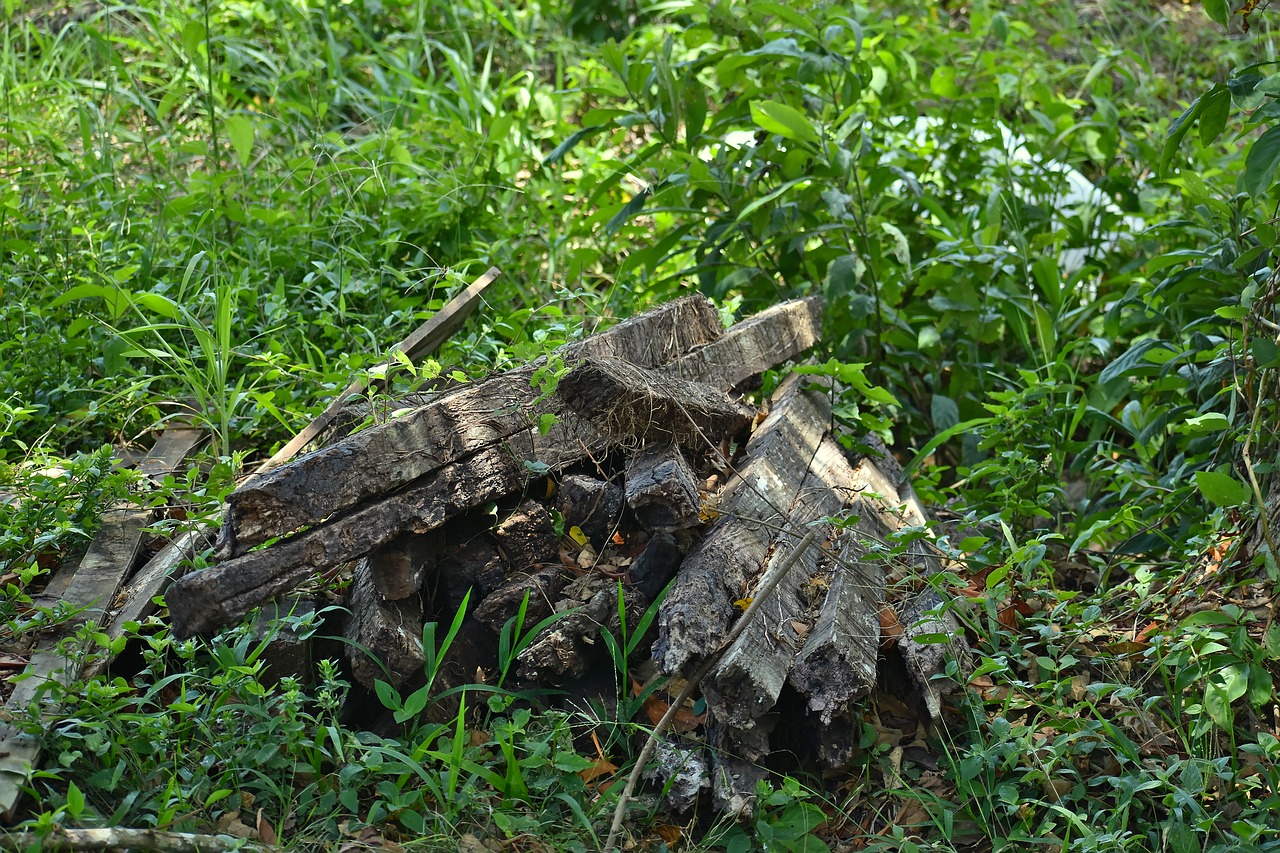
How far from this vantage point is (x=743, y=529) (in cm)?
276

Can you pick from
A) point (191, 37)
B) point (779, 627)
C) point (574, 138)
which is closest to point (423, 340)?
point (574, 138)

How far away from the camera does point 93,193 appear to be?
451cm

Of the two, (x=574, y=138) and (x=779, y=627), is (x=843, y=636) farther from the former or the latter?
(x=574, y=138)

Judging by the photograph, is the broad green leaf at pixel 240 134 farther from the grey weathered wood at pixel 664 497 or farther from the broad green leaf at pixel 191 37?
the grey weathered wood at pixel 664 497

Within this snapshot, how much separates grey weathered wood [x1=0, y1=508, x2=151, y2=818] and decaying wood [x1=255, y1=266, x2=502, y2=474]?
16.3 inches

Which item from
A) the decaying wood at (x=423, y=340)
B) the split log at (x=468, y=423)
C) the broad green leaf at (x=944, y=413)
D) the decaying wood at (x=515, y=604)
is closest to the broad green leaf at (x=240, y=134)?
the decaying wood at (x=423, y=340)

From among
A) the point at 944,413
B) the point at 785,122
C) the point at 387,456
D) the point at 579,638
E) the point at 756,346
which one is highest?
the point at 785,122

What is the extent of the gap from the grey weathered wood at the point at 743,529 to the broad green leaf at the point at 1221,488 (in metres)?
1.01

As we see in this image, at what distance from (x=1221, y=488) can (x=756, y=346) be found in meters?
1.45

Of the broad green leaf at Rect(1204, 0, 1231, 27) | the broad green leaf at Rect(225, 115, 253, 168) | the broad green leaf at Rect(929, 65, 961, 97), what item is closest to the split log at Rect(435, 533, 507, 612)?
the broad green leaf at Rect(1204, 0, 1231, 27)

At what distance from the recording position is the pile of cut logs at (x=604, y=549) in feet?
7.70

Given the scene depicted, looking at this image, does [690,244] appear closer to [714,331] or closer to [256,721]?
[714,331]

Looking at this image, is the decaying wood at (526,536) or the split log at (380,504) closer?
the split log at (380,504)

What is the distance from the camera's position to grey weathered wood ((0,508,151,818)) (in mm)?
2129
